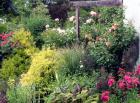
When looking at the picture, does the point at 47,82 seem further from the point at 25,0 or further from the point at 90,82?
the point at 25,0

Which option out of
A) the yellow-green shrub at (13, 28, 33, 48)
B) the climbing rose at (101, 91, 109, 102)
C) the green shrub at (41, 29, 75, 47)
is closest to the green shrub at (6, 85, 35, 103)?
the climbing rose at (101, 91, 109, 102)

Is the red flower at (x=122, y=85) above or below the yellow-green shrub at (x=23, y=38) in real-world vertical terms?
below

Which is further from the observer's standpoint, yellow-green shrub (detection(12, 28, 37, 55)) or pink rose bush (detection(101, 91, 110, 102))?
yellow-green shrub (detection(12, 28, 37, 55))

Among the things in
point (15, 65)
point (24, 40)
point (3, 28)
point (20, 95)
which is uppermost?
point (24, 40)

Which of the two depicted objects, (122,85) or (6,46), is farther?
(6,46)

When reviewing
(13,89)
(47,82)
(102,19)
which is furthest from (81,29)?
(13,89)

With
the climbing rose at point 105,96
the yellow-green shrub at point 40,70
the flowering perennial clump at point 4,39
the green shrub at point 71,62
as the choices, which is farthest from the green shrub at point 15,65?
the climbing rose at point 105,96

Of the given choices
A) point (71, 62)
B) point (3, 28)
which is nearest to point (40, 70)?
point (71, 62)

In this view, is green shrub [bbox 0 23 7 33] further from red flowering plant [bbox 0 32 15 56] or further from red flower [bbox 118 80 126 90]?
red flower [bbox 118 80 126 90]

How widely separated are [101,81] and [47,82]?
1.19 metres

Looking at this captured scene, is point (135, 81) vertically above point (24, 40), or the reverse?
point (24, 40)

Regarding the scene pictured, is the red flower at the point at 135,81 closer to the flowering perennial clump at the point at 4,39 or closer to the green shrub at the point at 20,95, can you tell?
the green shrub at the point at 20,95

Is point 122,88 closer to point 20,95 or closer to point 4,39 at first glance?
point 20,95

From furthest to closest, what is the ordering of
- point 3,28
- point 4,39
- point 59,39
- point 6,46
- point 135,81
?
1. point 3,28
2. point 59,39
3. point 4,39
4. point 6,46
5. point 135,81
